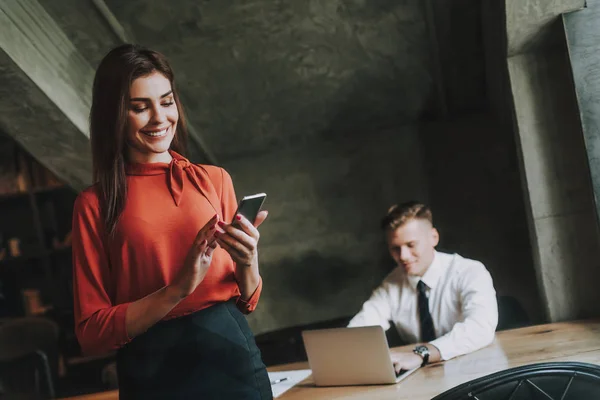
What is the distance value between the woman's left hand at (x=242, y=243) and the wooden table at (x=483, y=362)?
3.14 ft

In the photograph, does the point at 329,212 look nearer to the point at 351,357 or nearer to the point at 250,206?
the point at 351,357

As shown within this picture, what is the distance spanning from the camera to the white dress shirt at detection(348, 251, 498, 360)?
295cm

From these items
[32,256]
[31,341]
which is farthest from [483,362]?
[32,256]

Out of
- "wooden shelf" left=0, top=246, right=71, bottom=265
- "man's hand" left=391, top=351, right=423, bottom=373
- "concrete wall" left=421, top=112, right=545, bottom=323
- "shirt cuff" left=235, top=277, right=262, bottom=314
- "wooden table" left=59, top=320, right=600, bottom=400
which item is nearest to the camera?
"shirt cuff" left=235, top=277, right=262, bottom=314

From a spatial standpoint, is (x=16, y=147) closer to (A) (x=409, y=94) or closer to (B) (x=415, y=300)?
(A) (x=409, y=94)

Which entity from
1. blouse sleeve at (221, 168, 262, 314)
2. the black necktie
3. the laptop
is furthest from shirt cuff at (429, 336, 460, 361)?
blouse sleeve at (221, 168, 262, 314)

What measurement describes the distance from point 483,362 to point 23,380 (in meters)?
3.97

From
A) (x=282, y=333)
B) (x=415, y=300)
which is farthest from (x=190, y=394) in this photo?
(x=282, y=333)

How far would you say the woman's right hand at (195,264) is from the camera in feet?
4.23

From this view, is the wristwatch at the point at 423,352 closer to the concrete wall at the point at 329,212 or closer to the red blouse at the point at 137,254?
the red blouse at the point at 137,254

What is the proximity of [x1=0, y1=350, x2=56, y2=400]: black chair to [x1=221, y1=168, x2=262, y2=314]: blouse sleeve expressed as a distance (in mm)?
4234

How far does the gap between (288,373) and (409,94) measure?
2602mm

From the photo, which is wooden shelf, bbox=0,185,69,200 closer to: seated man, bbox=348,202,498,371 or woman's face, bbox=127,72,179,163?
seated man, bbox=348,202,498,371

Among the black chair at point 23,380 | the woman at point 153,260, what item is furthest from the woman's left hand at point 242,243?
the black chair at point 23,380
